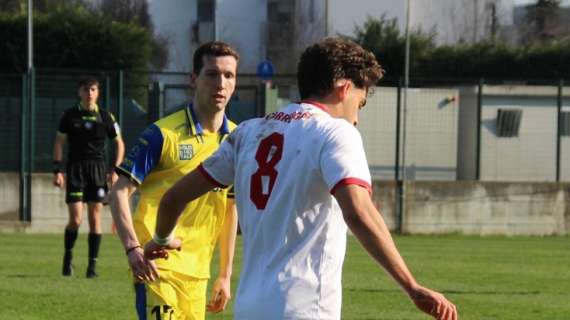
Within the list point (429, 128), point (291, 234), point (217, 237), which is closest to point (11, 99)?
point (429, 128)

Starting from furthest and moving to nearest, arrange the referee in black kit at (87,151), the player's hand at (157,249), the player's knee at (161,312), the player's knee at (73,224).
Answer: the referee in black kit at (87,151) < the player's knee at (73,224) < the player's knee at (161,312) < the player's hand at (157,249)

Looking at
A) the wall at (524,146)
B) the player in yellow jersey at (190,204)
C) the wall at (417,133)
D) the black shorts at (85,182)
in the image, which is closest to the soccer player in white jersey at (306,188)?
the player in yellow jersey at (190,204)

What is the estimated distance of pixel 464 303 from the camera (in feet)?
40.1

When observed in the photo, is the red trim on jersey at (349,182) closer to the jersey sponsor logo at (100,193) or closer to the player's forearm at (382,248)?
the player's forearm at (382,248)

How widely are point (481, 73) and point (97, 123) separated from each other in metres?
35.1

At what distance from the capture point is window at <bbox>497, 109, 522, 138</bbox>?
99.0 ft

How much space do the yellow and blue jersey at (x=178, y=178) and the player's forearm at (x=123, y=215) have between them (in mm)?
104

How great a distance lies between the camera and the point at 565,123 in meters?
30.0

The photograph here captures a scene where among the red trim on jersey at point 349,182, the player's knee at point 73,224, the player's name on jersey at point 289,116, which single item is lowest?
the player's knee at point 73,224

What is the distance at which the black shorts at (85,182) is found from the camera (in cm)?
1486

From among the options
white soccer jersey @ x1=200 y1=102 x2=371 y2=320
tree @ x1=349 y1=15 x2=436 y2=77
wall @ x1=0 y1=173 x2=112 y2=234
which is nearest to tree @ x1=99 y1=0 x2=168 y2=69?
tree @ x1=349 y1=15 x2=436 y2=77

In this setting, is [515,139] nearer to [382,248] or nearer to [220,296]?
[220,296]

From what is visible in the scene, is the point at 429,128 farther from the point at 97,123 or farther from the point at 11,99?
the point at 97,123

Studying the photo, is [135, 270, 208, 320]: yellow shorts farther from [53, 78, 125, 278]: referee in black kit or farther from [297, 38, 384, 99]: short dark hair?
[53, 78, 125, 278]: referee in black kit
